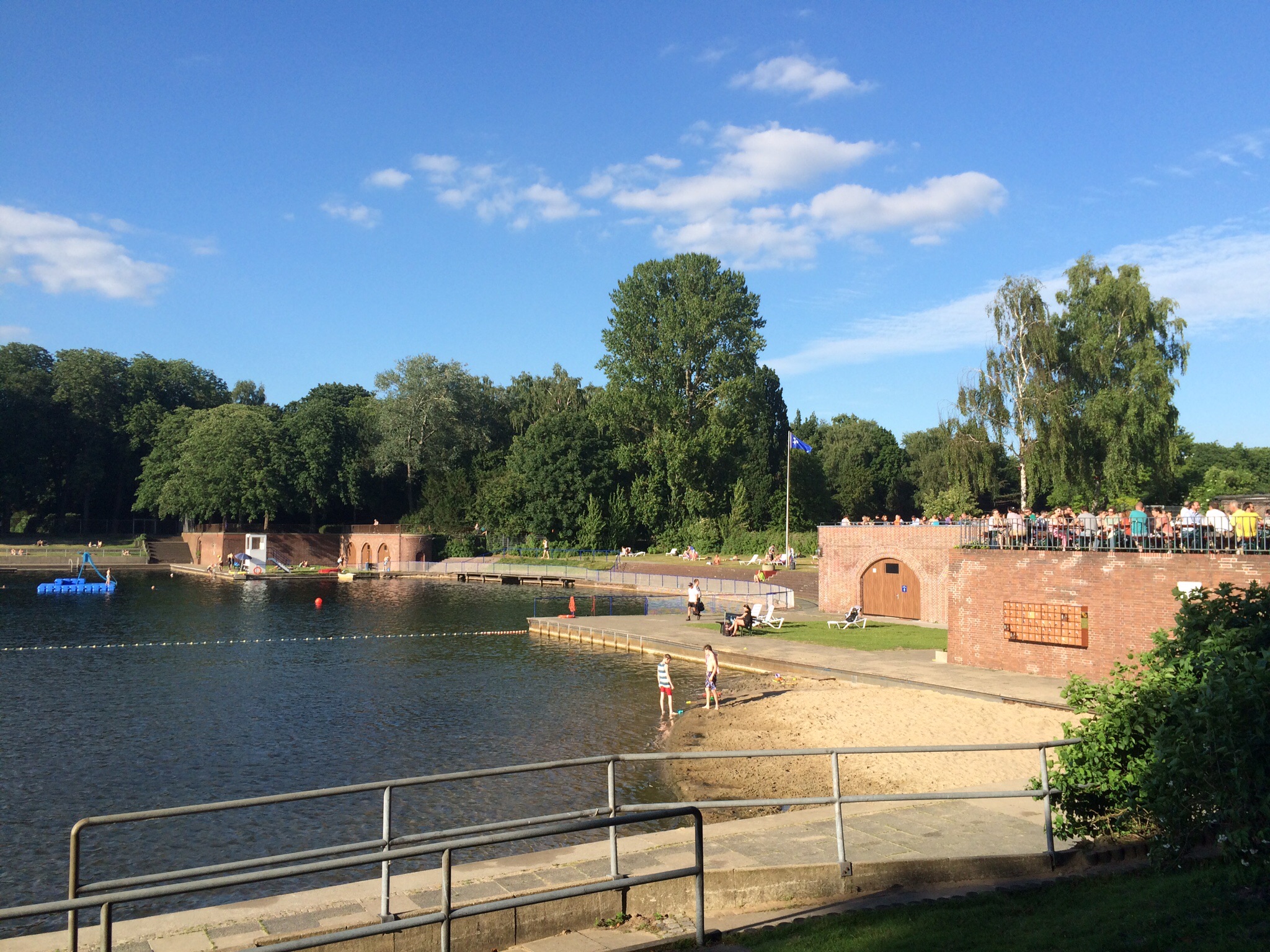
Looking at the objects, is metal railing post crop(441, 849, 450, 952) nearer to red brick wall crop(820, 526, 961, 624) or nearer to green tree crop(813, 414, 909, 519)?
red brick wall crop(820, 526, 961, 624)

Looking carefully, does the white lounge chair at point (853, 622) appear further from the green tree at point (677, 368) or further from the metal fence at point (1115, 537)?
the green tree at point (677, 368)

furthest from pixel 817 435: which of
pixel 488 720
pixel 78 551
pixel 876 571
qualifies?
pixel 488 720

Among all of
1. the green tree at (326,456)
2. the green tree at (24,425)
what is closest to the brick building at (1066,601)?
the green tree at (326,456)

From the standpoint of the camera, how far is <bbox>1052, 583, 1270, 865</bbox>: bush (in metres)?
6.83

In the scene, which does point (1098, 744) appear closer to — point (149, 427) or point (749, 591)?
point (749, 591)

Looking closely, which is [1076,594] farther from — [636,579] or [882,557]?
[636,579]

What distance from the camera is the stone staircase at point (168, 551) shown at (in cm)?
8719

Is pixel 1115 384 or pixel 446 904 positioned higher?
pixel 1115 384

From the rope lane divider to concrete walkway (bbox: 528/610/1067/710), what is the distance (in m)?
3.72

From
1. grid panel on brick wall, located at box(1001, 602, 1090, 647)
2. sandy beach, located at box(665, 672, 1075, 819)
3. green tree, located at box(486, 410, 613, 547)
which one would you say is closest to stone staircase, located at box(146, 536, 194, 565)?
green tree, located at box(486, 410, 613, 547)

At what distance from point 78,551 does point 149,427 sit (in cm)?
1493

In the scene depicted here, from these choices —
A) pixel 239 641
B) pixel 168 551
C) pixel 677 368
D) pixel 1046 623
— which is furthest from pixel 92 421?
pixel 1046 623

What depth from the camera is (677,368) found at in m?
72.8

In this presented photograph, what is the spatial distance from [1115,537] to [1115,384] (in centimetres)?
2926
